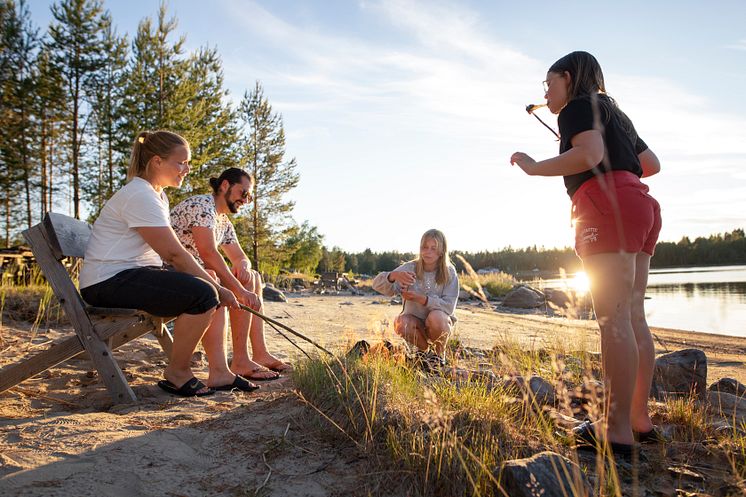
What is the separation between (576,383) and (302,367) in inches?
77.4

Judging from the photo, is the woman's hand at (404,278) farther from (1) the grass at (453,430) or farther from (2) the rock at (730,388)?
(2) the rock at (730,388)

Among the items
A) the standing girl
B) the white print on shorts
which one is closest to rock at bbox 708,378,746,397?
the standing girl

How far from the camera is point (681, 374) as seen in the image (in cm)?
394

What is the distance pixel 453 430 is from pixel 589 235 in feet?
3.48

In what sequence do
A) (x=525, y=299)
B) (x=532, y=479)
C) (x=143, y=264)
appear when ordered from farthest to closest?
(x=525, y=299), (x=143, y=264), (x=532, y=479)

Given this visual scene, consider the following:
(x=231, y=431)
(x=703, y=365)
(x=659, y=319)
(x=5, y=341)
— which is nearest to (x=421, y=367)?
(x=231, y=431)

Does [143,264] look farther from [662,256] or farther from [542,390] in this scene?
[662,256]

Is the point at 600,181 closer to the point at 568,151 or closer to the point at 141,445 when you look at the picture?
the point at 568,151

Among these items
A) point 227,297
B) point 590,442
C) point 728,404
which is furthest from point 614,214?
point 227,297

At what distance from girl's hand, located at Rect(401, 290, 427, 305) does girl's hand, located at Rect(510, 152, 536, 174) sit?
6.55 feet

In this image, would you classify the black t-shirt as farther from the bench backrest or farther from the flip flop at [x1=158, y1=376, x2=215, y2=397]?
the bench backrest

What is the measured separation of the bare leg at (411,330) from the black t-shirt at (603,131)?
2261 millimetres

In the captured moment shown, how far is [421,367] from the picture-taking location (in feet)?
12.4

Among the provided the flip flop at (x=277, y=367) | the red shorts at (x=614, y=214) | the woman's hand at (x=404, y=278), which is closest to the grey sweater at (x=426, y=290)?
the woman's hand at (x=404, y=278)
